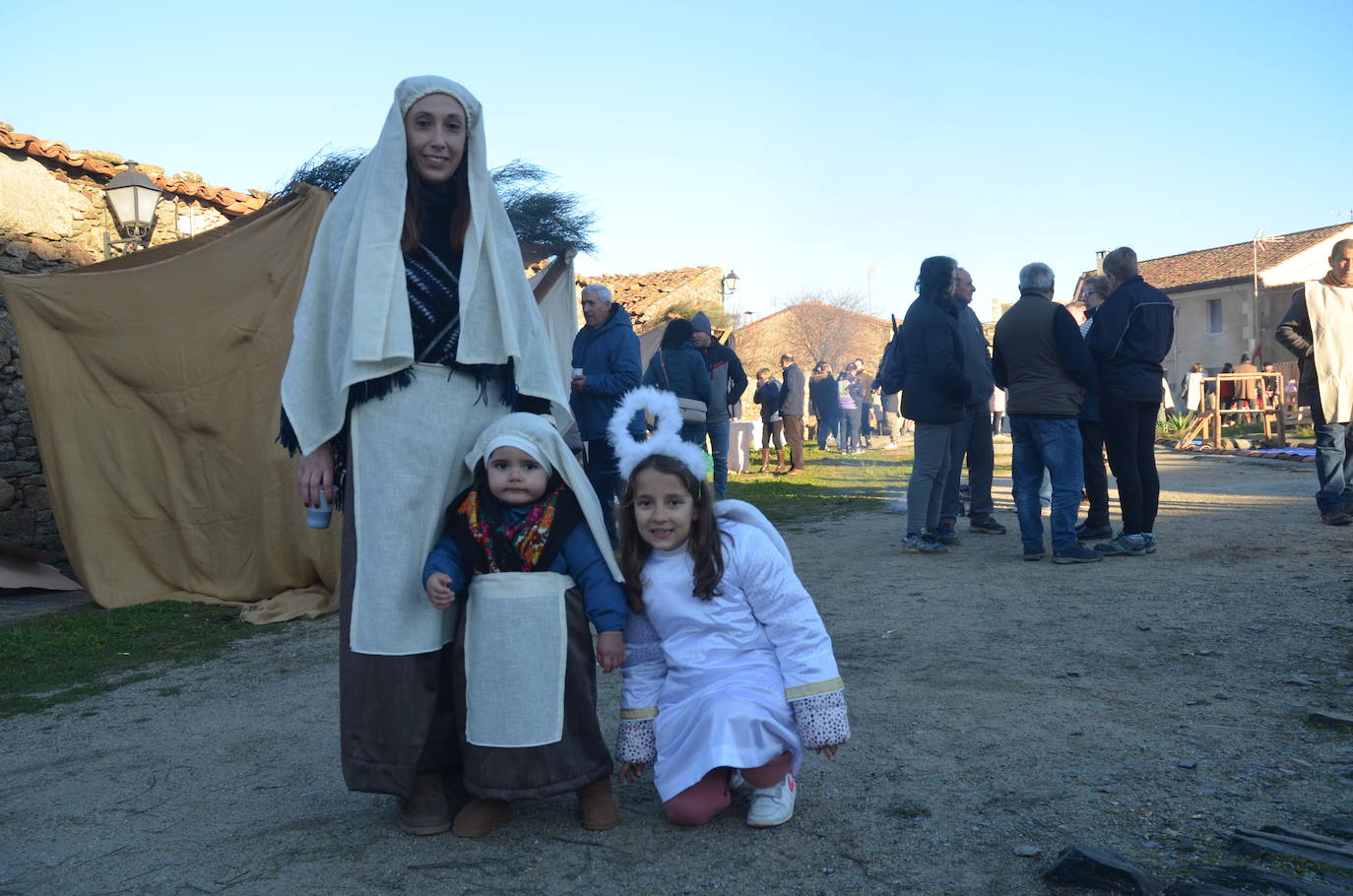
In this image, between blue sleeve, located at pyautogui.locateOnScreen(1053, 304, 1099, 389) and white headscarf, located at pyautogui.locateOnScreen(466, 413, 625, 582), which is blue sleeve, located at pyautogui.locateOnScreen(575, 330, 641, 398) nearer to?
blue sleeve, located at pyautogui.locateOnScreen(1053, 304, 1099, 389)

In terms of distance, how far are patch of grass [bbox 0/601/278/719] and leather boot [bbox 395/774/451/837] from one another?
7.49ft

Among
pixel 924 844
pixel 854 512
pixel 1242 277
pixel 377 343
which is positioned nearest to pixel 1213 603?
pixel 924 844

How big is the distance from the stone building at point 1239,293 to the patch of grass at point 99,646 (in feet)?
118

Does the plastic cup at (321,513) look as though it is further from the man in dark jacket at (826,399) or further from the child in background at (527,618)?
the man in dark jacket at (826,399)

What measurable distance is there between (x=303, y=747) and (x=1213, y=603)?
3.99 m

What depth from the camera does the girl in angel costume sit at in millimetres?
2523

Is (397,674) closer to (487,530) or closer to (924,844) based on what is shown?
(487,530)

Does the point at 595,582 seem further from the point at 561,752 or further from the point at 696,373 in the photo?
the point at 696,373

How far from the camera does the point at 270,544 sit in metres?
6.15

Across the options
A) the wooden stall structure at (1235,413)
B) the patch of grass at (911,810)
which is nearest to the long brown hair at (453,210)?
the patch of grass at (911,810)

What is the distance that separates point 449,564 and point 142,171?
25.0 ft

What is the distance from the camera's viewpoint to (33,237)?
832 centimetres

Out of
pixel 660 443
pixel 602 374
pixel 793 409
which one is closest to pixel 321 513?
pixel 660 443

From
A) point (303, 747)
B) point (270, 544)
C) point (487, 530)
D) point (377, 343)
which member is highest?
point (377, 343)
